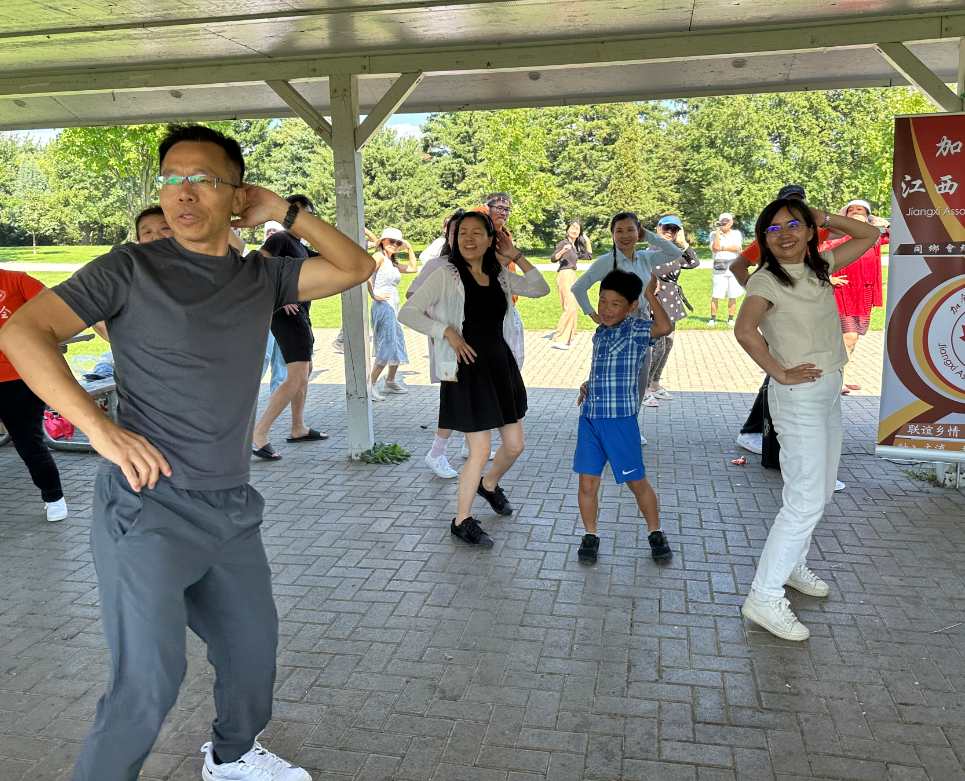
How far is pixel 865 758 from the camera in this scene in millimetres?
2949

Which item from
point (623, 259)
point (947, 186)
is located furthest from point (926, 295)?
point (623, 259)

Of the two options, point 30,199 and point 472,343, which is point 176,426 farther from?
point 30,199

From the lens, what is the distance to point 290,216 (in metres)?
2.57

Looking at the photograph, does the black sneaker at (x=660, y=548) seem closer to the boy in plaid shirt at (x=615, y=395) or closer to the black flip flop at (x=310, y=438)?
the boy in plaid shirt at (x=615, y=395)

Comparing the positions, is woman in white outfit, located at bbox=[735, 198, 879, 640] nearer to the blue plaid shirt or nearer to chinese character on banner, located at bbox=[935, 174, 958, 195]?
the blue plaid shirt

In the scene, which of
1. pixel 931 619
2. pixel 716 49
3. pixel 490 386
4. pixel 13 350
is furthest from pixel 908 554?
pixel 13 350

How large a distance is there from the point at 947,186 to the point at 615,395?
3057mm

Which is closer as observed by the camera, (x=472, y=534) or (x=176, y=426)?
(x=176, y=426)

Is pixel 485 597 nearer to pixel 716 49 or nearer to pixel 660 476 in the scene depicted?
pixel 660 476

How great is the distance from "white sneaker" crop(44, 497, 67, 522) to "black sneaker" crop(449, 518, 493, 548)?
2769mm

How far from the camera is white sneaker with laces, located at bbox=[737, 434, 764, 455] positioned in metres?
7.14

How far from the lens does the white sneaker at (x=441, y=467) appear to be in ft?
21.6

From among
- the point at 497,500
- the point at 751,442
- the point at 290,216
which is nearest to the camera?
the point at 290,216

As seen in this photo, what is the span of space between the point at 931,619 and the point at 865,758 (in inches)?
54.2
